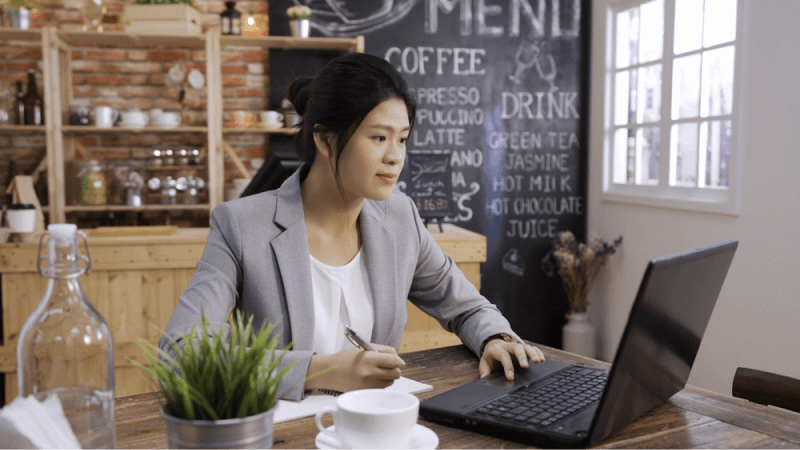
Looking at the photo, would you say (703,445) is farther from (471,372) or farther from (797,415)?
(471,372)

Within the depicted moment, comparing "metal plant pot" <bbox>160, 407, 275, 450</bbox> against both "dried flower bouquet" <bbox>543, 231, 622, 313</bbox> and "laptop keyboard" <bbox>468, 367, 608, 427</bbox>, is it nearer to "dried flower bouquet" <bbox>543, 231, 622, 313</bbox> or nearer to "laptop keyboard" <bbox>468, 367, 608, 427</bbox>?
"laptop keyboard" <bbox>468, 367, 608, 427</bbox>

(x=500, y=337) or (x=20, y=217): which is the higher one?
(x=20, y=217)

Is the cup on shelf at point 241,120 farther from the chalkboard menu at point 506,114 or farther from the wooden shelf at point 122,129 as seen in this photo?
the chalkboard menu at point 506,114

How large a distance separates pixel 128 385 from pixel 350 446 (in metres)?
2.55

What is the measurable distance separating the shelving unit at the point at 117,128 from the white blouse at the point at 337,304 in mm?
2139

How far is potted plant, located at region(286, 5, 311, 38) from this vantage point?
11.7ft

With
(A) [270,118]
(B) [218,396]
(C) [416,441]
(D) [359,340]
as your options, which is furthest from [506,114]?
(B) [218,396]

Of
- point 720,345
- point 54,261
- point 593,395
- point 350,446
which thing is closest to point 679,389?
point 593,395

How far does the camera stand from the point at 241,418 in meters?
0.69

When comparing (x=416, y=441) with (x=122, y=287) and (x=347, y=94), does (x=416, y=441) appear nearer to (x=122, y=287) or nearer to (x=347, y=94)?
(x=347, y=94)

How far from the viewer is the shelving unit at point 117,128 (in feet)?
10.8

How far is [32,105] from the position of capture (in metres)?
3.39

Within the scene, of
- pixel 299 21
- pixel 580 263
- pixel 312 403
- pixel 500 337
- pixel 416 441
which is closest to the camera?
pixel 416 441

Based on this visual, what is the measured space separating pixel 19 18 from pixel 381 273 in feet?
9.15
